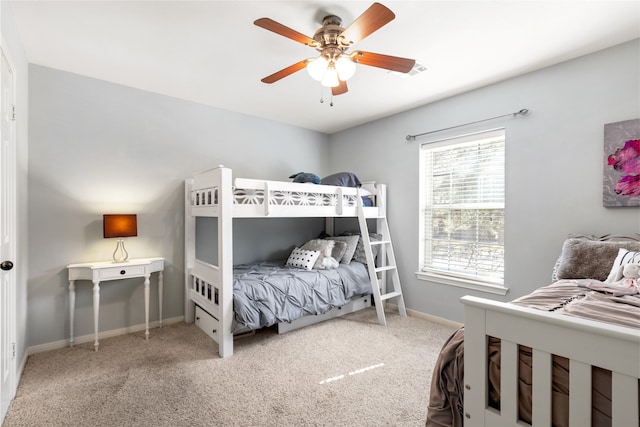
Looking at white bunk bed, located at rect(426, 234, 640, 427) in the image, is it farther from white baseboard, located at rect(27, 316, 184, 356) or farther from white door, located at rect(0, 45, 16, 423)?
white baseboard, located at rect(27, 316, 184, 356)

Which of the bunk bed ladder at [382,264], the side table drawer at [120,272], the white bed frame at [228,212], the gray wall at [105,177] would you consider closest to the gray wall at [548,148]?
the bunk bed ladder at [382,264]

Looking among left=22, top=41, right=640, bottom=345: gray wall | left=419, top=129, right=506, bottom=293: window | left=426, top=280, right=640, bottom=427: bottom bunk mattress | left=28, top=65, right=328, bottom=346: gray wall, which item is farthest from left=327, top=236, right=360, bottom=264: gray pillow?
left=426, top=280, right=640, bottom=427: bottom bunk mattress

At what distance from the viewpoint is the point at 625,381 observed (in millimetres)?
821

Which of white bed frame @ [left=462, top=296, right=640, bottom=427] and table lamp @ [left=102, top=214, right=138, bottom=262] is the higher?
table lamp @ [left=102, top=214, right=138, bottom=262]

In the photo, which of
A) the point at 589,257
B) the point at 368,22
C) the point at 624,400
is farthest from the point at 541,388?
the point at 368,22

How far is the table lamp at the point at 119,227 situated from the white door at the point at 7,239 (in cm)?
70

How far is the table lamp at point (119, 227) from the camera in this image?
8.76 ft

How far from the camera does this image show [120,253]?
290cm

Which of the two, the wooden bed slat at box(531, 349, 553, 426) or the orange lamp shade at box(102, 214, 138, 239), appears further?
the orange lamp shade at box(102, 214, 138, 239)

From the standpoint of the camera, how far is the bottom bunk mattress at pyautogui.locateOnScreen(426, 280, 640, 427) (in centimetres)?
90

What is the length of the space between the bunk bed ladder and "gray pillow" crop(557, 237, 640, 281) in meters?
1.60

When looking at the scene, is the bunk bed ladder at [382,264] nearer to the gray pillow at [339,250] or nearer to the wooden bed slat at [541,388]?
the gray pillow at [339,250]

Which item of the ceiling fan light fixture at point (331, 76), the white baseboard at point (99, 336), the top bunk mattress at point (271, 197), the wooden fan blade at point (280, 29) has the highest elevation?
the wooden fan blade at point (280, 29)

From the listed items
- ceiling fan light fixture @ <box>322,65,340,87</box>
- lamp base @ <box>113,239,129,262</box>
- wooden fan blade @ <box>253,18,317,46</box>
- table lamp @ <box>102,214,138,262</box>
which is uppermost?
wooden fan blade @ <box>253,18,317,46</box>
